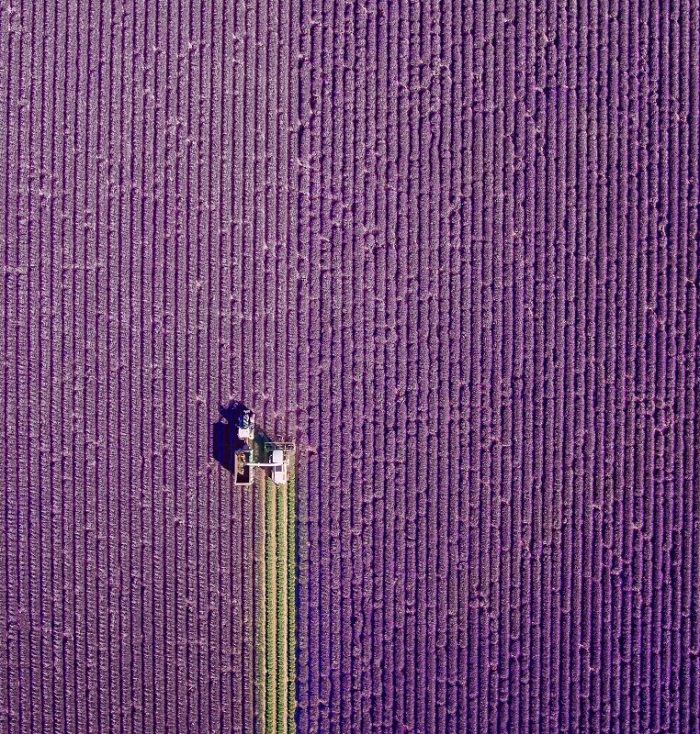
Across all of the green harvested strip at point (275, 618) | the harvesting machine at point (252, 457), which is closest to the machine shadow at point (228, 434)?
the harvesting machine at point (252, 457)

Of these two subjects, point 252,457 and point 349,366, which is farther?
point 349,366

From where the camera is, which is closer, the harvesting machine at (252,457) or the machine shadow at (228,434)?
the harvesting machine at (252,457)

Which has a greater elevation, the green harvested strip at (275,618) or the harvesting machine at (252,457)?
the harvesting machine at (252,457)

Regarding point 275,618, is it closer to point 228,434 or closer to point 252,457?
point 252,457

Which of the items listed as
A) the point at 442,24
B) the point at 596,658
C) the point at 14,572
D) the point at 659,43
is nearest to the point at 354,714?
the point at 596,658

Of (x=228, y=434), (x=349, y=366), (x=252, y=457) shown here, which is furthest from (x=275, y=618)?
(x=349, y=366)

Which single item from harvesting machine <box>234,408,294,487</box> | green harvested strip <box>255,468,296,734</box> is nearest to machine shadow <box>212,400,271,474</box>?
harvesting machine <box>234,408,294,487</box>

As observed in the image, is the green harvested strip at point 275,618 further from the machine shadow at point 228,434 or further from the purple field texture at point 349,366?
the machine shadow at point 228,434

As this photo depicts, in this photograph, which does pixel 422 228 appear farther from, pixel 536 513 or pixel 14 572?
pixel 14 572
